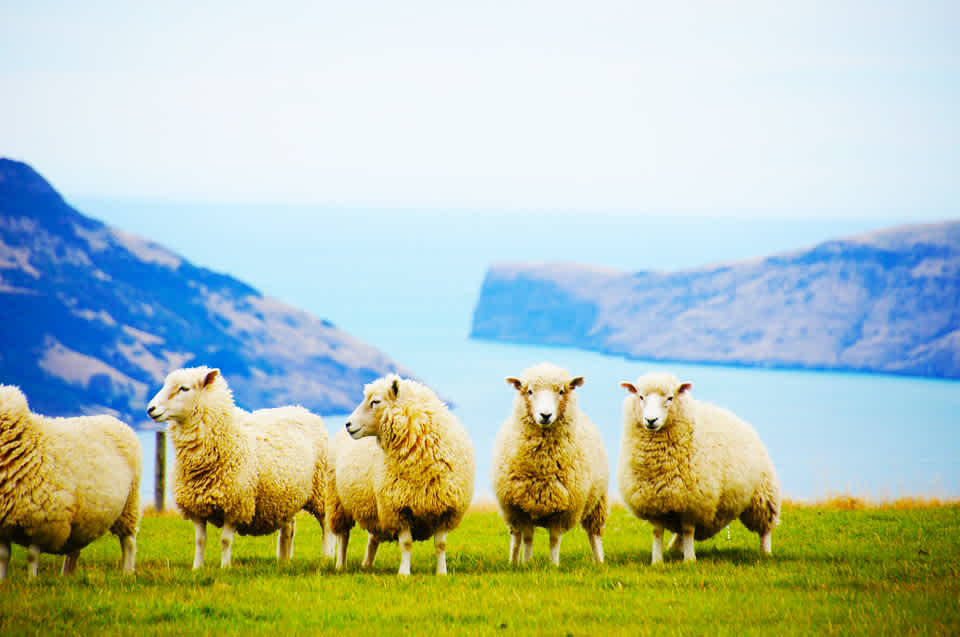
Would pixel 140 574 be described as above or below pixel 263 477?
below

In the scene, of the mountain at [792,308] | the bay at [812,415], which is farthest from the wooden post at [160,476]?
the mountain at [792,308]

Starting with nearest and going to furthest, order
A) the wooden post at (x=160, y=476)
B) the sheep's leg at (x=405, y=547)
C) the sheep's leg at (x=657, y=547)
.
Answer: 1. the sheep's leg at (x=405, y=547)
2. the sheep's leg at (x=657, y=547)
3. the wooden post at (x=160, y=476)

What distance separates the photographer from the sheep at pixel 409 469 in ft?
33.1

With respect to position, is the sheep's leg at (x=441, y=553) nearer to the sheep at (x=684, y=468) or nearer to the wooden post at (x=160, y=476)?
the sheep at (x=684, y=468)

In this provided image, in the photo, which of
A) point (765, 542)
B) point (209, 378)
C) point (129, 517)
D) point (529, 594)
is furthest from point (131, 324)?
point (529, 594)

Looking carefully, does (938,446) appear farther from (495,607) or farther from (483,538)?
(495,607)

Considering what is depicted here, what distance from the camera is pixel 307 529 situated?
54.1 feet

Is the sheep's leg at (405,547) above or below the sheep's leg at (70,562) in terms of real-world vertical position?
above

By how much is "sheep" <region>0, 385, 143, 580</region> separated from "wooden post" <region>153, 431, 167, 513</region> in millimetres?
8232

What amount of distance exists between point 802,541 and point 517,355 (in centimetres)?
10421

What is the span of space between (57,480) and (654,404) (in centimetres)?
600

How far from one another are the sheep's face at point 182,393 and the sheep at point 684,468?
453 centimetres

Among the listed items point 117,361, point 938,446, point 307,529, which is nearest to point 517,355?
point 117,361

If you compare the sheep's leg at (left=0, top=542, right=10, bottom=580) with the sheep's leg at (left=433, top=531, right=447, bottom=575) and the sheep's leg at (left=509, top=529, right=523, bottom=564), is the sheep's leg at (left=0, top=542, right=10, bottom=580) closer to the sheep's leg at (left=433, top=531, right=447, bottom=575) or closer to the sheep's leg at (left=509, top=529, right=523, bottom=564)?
the sheep's leg at (left=433, top=531, right=447, bottom=575)
